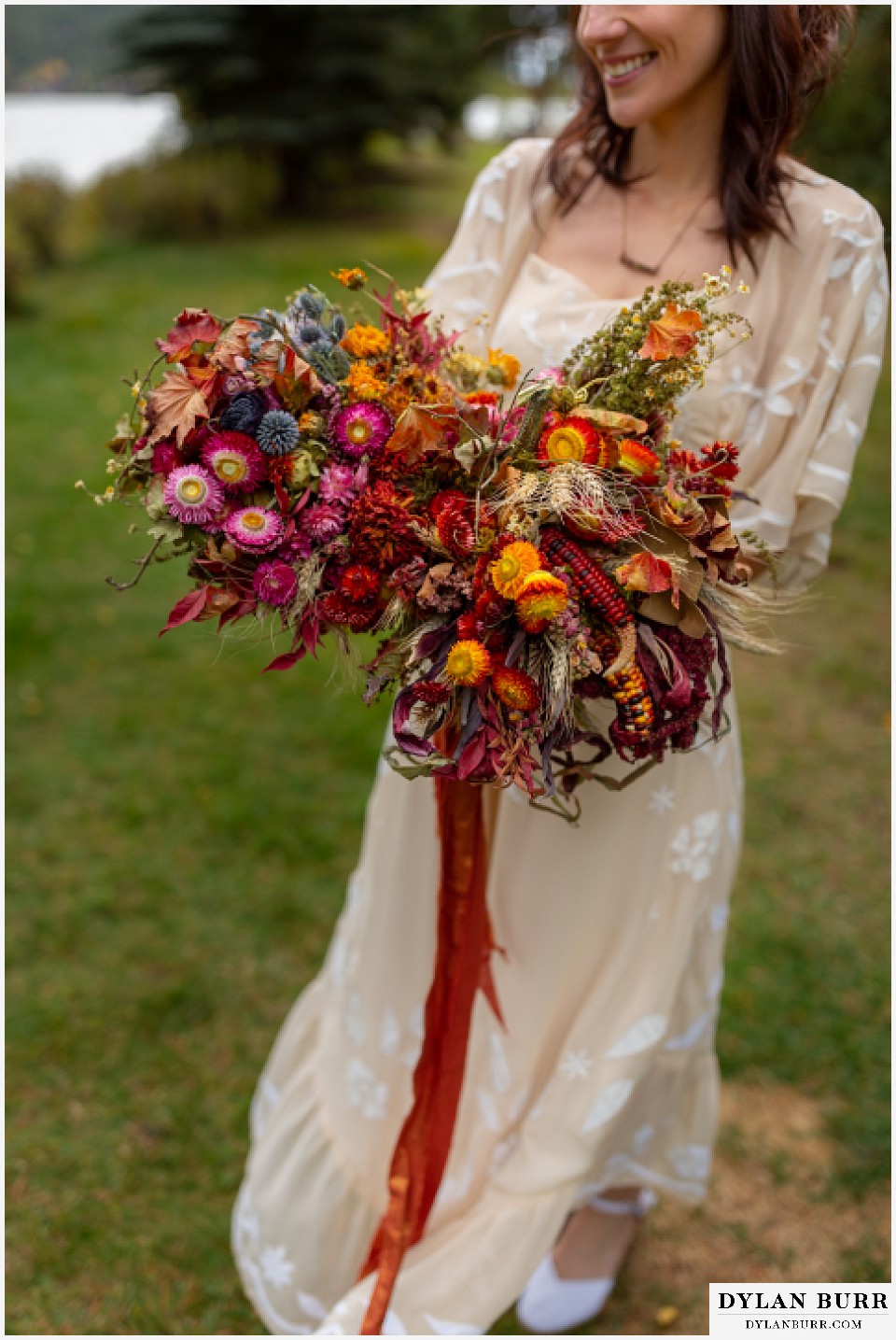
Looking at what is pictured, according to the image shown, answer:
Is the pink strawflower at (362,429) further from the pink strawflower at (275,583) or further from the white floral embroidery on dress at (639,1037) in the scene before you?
the white floral embroidery on dress at (639,1037)

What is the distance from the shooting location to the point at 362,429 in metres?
1.32

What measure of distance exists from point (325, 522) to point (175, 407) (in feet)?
0.77

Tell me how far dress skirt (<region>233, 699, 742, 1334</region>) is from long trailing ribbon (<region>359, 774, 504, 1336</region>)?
0.09 meters

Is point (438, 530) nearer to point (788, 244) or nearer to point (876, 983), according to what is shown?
point (788, 244)

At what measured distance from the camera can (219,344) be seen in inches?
52.6

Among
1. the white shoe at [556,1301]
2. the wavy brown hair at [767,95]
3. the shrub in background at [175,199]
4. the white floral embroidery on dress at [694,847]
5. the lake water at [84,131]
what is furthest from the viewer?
the lake water at [84,131]

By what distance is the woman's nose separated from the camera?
5.16 feet

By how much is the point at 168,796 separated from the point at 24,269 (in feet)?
24.2

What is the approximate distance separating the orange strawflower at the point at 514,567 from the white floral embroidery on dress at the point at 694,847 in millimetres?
797

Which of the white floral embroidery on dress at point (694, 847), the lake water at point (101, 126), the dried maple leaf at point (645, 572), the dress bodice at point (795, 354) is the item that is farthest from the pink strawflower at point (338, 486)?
the lake water at point (101, 126)

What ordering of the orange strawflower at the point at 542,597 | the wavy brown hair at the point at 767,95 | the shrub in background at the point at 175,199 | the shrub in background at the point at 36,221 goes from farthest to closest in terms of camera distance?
1. the shrub in background at the point at 175,199
2. the shrub in background at the point at 36,221
3. the wavy brown hair at the point at 767,95
4. the orange strawflower at the point at 542,597

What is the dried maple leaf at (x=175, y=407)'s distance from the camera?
128 cm

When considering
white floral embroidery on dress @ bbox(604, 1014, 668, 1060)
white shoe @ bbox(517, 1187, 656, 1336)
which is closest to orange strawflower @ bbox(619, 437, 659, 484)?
white floral embroidery on dress @ bbox(604, 1014, 668, 1060)

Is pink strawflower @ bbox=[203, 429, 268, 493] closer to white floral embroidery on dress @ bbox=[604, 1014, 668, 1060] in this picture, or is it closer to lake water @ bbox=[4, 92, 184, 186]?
white floral embroidery on dress @ bbox=[604, 1014, 668, 1060]
